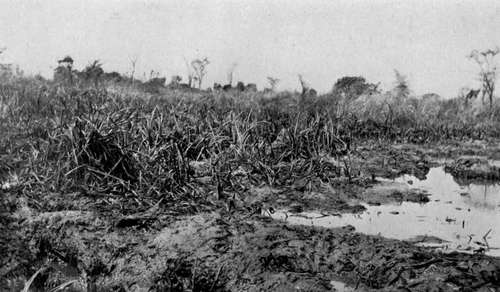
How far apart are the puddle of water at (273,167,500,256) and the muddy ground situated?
0.26m

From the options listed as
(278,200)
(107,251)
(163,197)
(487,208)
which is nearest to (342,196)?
(278,200)

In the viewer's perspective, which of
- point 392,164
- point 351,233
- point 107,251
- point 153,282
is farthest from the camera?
point 392,164

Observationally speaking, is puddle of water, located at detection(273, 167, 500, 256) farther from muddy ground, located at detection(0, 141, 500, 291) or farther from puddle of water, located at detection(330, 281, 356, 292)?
puddle of water, located at detection(330, 281, 356, 292)

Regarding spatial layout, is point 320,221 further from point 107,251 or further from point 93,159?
point 93,159

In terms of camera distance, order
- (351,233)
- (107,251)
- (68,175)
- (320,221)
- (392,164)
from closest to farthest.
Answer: (107,251) < (351,233) < (320,221) < (68,175) < (392,164)

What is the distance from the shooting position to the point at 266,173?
19.1ft

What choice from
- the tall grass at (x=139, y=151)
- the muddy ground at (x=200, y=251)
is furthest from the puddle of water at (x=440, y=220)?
the tall grass at (x=139, y=151)

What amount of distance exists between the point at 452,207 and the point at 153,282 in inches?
133

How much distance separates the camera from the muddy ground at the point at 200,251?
2973mm

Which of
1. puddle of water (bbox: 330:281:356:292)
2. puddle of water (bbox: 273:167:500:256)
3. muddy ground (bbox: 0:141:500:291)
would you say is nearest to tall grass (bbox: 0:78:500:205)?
muddy ground (bbox: 0:141:500:291)

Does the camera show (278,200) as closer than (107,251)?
No

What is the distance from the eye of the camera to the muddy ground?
297 cm

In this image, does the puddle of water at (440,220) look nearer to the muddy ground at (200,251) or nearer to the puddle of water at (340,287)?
the muddy ground at (200,251)

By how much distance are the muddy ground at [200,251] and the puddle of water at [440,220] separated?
0.86 feet
